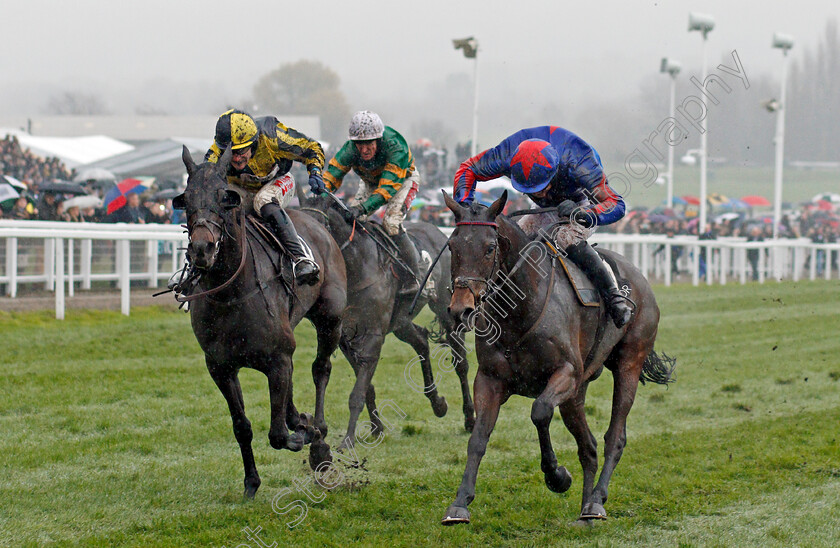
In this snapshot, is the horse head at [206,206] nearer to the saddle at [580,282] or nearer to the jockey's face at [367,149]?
the saddle at [580,282]

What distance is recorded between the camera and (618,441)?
5.70 metres

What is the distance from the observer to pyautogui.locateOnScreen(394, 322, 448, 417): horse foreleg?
8.06 meters

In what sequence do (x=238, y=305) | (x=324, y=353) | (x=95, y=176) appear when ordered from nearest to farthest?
(x=238, y=305) < (x=324, y=353) < (x=95, y=176)

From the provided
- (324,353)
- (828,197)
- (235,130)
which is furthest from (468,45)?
(828,197)

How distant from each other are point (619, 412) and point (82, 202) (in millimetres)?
10088

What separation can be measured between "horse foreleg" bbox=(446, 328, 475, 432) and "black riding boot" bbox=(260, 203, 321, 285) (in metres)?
1.87

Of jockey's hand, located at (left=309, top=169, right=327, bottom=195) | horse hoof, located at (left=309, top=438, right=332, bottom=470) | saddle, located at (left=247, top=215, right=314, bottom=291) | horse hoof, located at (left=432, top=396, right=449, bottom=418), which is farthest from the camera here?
horse hoof, located at (left=432, top=396, right=449, bottom=418)

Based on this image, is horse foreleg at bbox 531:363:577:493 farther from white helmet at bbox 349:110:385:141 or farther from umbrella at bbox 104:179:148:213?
umbrella at bbox 104:179:148:213

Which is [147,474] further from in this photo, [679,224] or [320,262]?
[679,224]

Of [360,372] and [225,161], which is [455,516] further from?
[360,372]

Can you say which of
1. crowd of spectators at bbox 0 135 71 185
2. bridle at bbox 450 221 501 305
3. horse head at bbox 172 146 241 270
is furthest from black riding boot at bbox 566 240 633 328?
crowd of spectators at bbox 0 135 71 185

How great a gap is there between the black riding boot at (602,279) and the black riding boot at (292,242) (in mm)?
1597

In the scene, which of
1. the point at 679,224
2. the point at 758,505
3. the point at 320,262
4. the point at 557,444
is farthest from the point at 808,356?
the point at 679,224

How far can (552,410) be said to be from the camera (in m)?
4.91
